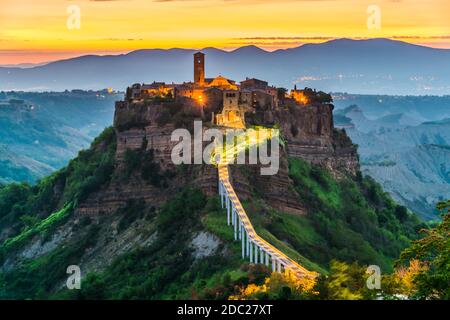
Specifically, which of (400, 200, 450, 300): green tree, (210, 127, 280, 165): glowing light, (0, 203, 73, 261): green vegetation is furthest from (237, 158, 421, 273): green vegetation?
(400, 200, 450, 300): green tree

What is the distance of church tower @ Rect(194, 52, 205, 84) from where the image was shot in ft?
381

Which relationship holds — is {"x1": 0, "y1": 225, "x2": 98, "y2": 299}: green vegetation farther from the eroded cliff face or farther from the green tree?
the green tree

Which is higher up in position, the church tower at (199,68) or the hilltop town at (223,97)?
the church tower at (199,68)

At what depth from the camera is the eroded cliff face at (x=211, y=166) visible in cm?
8881

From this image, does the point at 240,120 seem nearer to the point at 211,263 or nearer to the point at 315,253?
the point at 315,253

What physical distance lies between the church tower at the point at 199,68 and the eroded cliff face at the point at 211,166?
10.9 meters

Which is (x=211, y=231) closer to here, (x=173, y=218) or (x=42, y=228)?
(x=173, y=218)

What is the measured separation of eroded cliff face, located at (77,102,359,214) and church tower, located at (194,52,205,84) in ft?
35.7

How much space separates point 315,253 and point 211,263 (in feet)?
36.1

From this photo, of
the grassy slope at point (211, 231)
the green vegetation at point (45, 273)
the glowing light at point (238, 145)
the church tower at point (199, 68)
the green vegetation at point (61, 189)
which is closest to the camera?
the grassy slope at point (211, 231)

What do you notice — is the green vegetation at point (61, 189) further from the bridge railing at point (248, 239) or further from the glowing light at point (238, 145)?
the bridge railing at point (248, 239)

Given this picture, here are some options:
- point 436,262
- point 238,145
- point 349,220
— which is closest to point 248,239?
point 238,145

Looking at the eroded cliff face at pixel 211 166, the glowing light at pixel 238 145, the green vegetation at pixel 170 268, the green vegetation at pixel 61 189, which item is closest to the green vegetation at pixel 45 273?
the eroded cliff face at pixel 211 166

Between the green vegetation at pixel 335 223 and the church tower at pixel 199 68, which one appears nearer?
the green vegetation at pixel 335 223
